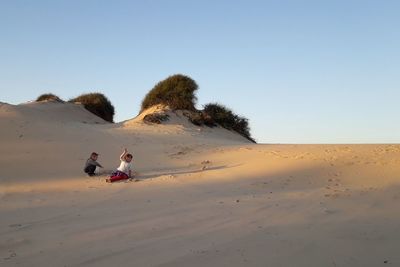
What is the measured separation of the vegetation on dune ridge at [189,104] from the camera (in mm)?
23672

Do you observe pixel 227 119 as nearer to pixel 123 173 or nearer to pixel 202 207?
pixel 123 173

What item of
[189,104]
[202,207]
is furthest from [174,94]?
[202,207]

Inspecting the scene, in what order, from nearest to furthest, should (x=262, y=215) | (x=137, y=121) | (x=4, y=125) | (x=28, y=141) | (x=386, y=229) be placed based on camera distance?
(x=386, y=229)
(x=262, y=215)
(x=28, y=141)
(x=4, y=125)
(x=137, y=121)

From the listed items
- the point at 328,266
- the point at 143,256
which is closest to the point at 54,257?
the point at 143,256

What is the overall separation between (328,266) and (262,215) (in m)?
2.17

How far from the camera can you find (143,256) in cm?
496

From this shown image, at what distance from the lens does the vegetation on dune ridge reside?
77.7 ft

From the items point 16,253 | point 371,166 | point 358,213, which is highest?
point 371,166

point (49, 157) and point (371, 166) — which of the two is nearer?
point (371, 166)

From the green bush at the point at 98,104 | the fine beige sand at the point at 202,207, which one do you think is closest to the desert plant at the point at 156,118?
the fine beige sand at the point at 202,207

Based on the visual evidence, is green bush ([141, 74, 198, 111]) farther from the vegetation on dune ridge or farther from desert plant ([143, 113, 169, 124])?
desert plant ([143, 113, 169, 124])

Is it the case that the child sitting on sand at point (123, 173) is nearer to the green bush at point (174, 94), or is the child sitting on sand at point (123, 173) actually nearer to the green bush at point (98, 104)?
the green bush at point (174, 94)

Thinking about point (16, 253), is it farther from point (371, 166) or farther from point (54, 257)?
point (371, 166)

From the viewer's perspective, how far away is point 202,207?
7492 mm
